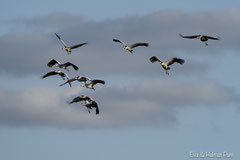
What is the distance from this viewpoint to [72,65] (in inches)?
3489

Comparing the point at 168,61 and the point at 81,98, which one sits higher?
the point at 168,61

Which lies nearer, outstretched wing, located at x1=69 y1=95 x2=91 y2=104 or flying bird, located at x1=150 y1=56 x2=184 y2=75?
flying bird, located at x1=150 y1=56 x2=184 y2=75

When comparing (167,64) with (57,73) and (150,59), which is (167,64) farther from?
(57,73)

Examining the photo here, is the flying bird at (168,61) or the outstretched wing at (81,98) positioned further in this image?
the outstretched wing at (81,98)

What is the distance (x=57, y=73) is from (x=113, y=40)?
807 centimetres

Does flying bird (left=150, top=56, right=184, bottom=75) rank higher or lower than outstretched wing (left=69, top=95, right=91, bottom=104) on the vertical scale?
higher

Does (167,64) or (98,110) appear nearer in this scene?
(167,64)

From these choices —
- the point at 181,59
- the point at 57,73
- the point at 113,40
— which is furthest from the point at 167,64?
the point at 57,73

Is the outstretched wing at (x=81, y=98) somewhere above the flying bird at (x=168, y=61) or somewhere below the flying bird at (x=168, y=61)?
below

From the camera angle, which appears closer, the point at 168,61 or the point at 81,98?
the point at 168,61

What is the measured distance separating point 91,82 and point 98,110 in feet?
17.9

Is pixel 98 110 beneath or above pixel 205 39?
beneath

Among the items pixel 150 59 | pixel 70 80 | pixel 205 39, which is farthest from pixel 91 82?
pixel 205 39

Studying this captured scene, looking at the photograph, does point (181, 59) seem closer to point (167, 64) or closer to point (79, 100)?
point (167, 64)
